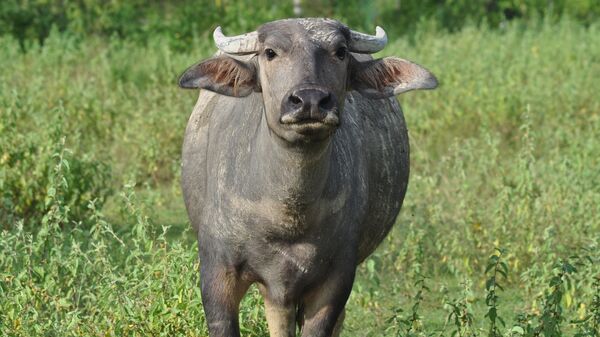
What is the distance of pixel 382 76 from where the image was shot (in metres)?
4.92

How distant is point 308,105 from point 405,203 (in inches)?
173

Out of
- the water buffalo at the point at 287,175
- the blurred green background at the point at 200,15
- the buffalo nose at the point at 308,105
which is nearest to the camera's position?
the buffalo nose at the point at 308,105

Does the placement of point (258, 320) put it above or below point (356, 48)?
below

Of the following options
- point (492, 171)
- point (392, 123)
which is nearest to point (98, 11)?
point (492, 171)

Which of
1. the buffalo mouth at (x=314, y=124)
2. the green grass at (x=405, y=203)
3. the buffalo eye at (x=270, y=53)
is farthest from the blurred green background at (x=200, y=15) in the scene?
the buffalo mouth at (x=314, y=124)

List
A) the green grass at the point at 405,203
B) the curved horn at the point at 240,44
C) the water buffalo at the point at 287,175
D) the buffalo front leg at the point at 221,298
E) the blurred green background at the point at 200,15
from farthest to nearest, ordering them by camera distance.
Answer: the blurred green background at the point at 200,15 < the green grass at the point at 405,203 < the buffalo front leg at the point at 221,298 < the curved horn at the point at 240,44 < the water buffalo at the point at 287,175

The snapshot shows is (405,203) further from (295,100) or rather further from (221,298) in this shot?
(295,100)

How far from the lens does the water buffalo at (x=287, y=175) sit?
455cm

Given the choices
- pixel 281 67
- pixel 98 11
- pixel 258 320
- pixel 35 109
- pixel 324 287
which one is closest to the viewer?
pixel 281 67

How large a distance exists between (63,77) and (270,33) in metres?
6.73

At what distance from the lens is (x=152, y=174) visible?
32.7 ft

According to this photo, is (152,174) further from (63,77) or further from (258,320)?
(258,320)

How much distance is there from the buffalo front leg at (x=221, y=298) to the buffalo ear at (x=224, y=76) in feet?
2.07

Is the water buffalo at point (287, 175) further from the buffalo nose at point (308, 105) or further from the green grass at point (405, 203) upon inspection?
the green grass at point (405, 203)
